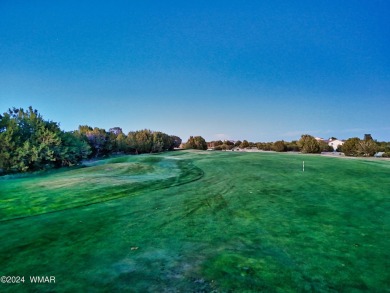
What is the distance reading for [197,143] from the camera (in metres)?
92.2

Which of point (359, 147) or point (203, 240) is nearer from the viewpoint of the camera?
point (203, 240)

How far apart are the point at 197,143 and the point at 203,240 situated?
276 feet

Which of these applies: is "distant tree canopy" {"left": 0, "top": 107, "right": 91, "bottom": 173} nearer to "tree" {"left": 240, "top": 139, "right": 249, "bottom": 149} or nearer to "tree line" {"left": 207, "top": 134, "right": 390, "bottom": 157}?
"tree line" {"left": 207, "top": 134, "right": 390, "bottom": 157}

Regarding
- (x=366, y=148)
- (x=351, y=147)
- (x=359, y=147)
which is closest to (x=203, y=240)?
(x=366, y=148)

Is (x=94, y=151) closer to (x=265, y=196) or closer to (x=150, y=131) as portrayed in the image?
(x=150, y=131)

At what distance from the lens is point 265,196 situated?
48.2 feet

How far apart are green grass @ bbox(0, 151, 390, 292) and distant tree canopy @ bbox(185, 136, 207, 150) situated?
75784mm

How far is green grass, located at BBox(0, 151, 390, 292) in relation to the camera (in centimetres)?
578

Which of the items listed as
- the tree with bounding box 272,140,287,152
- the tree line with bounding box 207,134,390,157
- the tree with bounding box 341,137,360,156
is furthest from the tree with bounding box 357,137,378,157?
the tree with bounding box 272,140,287,152

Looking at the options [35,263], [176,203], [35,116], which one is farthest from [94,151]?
[35,263]

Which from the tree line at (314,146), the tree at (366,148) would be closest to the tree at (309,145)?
the tree line at (314,146)

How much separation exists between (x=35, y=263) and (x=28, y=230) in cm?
349

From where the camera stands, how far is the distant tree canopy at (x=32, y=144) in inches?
1373

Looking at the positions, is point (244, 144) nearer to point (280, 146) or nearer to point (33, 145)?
point (280, 146)
